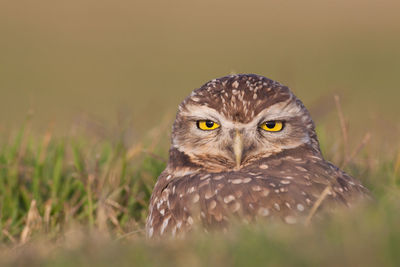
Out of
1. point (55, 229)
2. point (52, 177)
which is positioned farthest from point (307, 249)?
point (52, 177)

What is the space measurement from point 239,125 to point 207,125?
9.2 inches

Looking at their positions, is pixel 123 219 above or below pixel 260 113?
below

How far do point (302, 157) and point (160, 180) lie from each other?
3.06ft

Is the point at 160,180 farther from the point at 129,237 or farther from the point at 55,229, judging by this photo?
the point at 55,229

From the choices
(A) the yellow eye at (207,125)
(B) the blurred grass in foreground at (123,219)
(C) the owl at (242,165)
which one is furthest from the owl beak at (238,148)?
(B) the blurred grass in foreground at (123,219)

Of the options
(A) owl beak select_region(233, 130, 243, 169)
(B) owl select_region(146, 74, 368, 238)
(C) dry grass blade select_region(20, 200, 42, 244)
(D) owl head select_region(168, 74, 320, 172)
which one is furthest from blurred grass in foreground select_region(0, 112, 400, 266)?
(A) owl beak select_region(233, 130, 243, 169)

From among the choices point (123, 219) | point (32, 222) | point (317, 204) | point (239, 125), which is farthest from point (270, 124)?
point (32, 222)

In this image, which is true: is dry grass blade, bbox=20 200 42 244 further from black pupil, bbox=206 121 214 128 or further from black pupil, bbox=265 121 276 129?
black pupil, bbox=265 121 276 129

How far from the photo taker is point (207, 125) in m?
4.44

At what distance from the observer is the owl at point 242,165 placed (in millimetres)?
3738

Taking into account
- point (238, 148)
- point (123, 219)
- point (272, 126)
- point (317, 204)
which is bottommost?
point (123, 219)

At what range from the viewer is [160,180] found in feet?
15.1

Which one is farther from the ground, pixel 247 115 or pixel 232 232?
pixel 247 115

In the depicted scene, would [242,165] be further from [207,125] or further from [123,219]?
[123,219]
